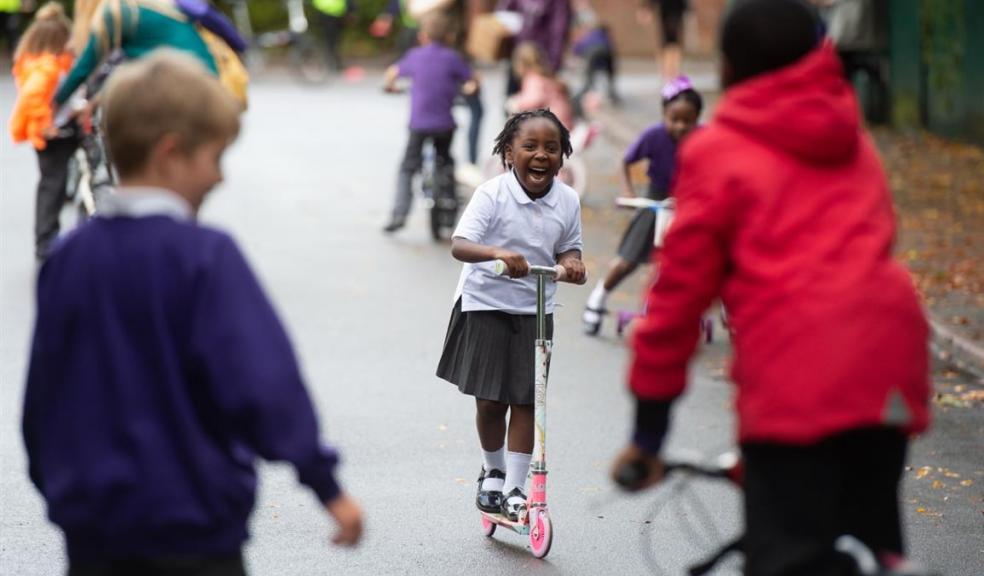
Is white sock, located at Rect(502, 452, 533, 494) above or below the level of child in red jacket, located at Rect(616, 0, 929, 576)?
below

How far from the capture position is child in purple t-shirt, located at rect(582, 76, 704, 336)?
391 inches

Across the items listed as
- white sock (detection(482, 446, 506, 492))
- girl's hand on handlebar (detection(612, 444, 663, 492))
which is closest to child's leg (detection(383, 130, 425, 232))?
white sock (detection(482, 446, 506, 492))

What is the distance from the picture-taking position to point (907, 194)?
16.1 meters

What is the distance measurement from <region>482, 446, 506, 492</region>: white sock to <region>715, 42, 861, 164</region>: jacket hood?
2980 millimetres

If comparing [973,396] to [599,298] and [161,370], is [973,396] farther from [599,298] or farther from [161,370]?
[161,370]

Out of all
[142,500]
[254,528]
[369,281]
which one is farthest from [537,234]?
[369,281]

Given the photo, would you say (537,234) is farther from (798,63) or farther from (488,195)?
(798,63)

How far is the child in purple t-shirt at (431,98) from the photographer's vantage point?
1408 centimetres

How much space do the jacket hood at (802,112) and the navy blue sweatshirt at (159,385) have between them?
3.48 feet

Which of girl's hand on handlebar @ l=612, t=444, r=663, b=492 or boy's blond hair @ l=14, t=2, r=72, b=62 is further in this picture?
boy's blond hair @ l=14, t=2, r=72, b=62

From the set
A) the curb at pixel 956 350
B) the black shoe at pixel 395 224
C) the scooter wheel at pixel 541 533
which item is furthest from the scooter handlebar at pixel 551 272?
the black shoe at pixel 395 224

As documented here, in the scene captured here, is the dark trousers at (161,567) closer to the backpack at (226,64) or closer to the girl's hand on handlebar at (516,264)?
the girl's hand on handlebar at (516,264)

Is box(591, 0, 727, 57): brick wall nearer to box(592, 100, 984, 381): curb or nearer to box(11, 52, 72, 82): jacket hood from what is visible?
box(11, 52, 72, 82): jacket hood

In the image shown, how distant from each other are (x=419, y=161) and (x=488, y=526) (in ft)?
26.6
